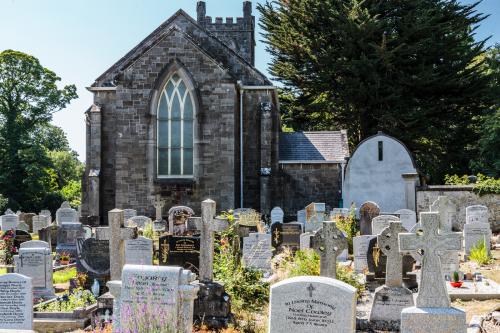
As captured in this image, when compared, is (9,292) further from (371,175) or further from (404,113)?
(404,113)

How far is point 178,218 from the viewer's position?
864 inches

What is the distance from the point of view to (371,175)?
26016 mm

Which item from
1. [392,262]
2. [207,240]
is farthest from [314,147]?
[392,262]

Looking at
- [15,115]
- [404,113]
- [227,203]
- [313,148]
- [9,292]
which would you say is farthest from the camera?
[15,115]

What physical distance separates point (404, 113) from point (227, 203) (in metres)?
13.2

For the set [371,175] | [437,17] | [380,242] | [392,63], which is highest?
[437,17]

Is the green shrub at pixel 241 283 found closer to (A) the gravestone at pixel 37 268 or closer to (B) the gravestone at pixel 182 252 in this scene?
(B) the gravestone at pixel 182 252

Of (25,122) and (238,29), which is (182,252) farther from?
(25,122)

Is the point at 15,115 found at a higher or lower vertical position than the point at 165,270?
higher

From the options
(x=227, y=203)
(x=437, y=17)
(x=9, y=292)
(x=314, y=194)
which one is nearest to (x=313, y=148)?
(x=314, y=194)

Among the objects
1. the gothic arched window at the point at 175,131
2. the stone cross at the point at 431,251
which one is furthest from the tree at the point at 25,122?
the stone cross at the point at 431,251

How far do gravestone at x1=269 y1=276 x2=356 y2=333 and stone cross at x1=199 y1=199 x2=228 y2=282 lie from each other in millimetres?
3469

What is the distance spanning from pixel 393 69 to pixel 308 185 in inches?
401

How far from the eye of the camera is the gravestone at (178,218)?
1981 cm
